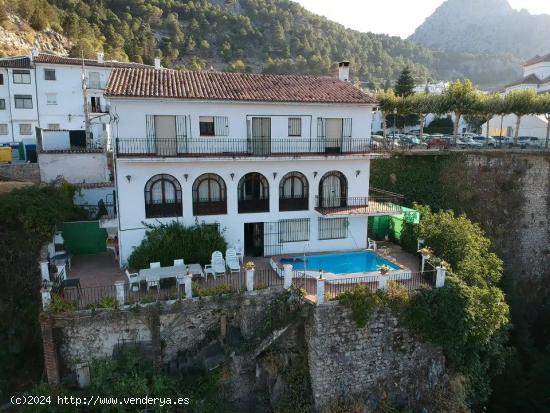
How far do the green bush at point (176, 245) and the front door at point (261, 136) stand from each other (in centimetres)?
419

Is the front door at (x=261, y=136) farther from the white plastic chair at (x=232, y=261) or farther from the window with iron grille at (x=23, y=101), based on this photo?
the window with iron grille at (x=23, y=101)

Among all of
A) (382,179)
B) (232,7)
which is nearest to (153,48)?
(232,7)

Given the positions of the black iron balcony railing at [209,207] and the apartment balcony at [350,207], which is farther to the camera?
the apartment balcony at [350,207]

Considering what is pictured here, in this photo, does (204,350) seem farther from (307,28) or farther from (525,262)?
(307,28)

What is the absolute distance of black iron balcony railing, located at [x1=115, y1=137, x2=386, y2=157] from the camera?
17.3 meters

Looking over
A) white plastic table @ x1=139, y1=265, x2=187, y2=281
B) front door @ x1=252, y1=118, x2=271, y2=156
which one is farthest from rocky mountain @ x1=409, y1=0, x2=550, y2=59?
white plastic table @ x1=139, y1=265, x2=187, y2=281

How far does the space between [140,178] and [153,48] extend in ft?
205

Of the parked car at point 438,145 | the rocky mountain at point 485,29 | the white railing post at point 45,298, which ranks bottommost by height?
the white railing post at point 45,298

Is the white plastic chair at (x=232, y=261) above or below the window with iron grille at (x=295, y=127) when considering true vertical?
Answer: below

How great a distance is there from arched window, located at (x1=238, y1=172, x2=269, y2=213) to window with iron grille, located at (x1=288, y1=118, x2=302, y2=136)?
2.57 metres

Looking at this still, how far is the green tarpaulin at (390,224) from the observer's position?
2150cm


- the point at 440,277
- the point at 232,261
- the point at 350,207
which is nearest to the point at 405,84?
the point at 350,207

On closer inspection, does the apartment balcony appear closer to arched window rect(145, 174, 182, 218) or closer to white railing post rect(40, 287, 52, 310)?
arched window rect(145, 174, 182, 218)

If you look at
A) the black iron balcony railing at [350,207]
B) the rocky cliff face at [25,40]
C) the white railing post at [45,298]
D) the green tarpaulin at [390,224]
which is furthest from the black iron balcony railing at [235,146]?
the rocky cliff face at [25,40]
